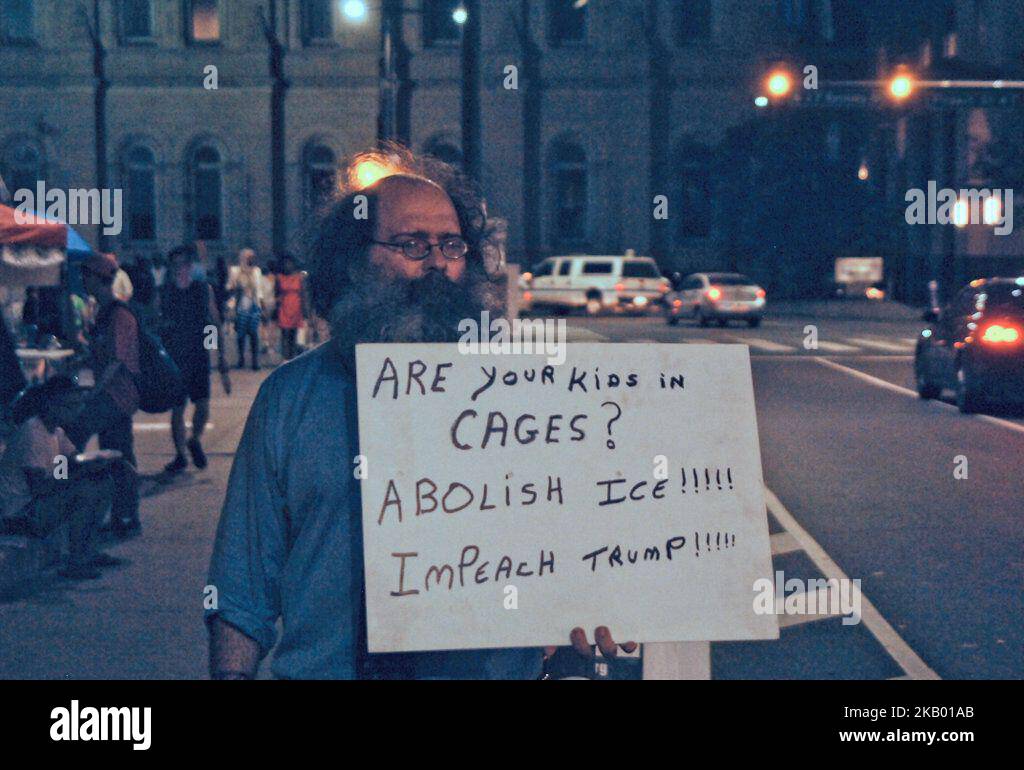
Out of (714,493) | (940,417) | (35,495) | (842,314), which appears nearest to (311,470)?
(714,493)

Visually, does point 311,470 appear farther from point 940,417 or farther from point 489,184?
point 489,184

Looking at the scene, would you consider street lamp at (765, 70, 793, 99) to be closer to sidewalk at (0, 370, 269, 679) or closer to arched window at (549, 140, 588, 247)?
sidewalk at (0, 370, 269, 679)

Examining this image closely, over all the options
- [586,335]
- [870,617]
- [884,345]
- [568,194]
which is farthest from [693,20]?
[870,617]

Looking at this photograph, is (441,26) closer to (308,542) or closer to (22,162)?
(22,162)

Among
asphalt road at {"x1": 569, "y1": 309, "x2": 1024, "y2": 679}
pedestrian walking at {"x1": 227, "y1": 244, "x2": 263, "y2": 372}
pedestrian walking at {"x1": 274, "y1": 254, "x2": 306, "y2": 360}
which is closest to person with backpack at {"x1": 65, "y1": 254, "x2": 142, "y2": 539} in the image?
asphalt road at {"x1": 569, "y1": 309, "x2": 1024, "y2": 679}

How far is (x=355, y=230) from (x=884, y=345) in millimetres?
28605

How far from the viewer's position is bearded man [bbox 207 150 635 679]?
9.12ft

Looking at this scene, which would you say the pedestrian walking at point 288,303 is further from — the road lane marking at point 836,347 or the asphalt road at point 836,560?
the road lane marking at point 836,347

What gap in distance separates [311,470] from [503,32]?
4841 centimetres

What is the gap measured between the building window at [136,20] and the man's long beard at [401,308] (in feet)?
162

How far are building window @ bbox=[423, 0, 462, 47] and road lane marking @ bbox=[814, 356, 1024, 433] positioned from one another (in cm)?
2782

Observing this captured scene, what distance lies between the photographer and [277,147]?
162ft

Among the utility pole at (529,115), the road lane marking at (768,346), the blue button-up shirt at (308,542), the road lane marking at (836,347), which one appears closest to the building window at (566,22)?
the utility pole at (529,115)
